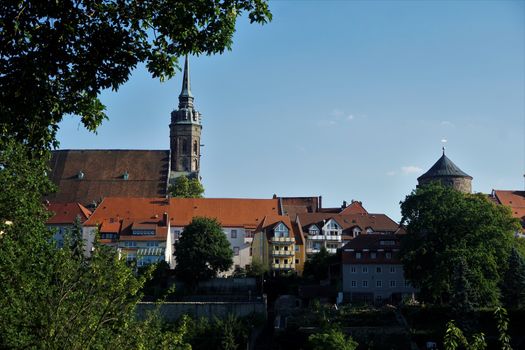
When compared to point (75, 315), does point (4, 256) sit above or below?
above

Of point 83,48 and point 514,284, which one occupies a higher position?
point 83,48

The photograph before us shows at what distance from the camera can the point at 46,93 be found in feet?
33.3

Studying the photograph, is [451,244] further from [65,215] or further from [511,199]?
[511,199]

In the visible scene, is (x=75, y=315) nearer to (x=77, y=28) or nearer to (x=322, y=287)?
(x=77, y=28)

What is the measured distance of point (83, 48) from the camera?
1013cm

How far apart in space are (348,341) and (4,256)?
29291 millimetres

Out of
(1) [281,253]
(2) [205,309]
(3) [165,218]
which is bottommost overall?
(2) [205,309]

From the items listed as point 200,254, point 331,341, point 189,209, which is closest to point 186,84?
point 189,209

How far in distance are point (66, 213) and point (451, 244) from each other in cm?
4122

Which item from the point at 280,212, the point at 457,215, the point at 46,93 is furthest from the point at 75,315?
the point at 280,212

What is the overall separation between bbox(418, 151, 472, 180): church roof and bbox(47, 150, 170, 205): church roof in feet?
108

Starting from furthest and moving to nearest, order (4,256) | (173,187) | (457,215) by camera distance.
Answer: (173,187)
(457,215)
(4,256)

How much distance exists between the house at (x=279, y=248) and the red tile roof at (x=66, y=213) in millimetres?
18284

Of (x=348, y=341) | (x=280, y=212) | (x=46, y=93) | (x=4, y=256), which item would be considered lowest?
(x=348, y=341)
